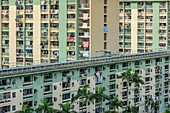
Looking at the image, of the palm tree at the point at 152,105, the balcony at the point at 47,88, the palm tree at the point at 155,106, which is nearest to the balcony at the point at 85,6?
the palm tree at the point at 152,105

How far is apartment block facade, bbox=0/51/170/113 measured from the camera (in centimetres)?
3750

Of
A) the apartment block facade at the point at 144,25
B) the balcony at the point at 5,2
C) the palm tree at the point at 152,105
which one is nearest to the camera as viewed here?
the palm tree at the point at 152,105

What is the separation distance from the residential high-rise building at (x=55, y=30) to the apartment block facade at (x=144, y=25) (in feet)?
61.5

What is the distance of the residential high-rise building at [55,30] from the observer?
51781 millimetres

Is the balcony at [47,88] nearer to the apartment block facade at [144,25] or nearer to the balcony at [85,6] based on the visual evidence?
the balcony at [85,6]

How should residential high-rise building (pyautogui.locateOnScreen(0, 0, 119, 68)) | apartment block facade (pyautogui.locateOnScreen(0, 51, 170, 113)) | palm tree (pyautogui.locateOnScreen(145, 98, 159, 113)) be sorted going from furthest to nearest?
palm tree (pyautogui.locateOnScreen(145, 98, 159, 113)) < residential high-rise building (pyautogui.locateOnScreen(0, 0, 119, 68)) < apartment block facade (pyautogui.locateOnScreen(0, 51, 170, 113))

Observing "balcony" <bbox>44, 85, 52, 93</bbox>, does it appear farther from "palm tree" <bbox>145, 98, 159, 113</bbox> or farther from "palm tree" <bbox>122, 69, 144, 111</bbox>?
"palm tree" <bbox>145, 98, 159, 113</bbox>

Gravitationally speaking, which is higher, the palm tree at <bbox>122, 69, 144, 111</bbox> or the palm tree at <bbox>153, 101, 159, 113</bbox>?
the palm tree at <bbox>122, 69, 144, 111</bbox>

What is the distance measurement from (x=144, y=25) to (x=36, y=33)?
82.9 feet

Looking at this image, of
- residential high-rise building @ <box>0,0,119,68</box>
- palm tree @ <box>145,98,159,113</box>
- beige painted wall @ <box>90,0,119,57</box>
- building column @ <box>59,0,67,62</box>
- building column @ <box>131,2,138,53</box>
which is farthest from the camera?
building column @ <box>131,2,138,53</box>

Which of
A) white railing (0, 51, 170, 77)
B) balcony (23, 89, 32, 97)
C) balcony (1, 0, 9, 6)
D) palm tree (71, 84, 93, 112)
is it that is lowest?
palm tree (71, 84, 93, 112)

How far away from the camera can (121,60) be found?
4859 cm

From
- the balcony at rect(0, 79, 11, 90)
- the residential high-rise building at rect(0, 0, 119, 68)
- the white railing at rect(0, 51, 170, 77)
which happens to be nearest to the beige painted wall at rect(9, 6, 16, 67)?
the residential high-rise building at rect(0, 0, 119, 68)

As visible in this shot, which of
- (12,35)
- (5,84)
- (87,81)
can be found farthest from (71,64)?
(12,35)
